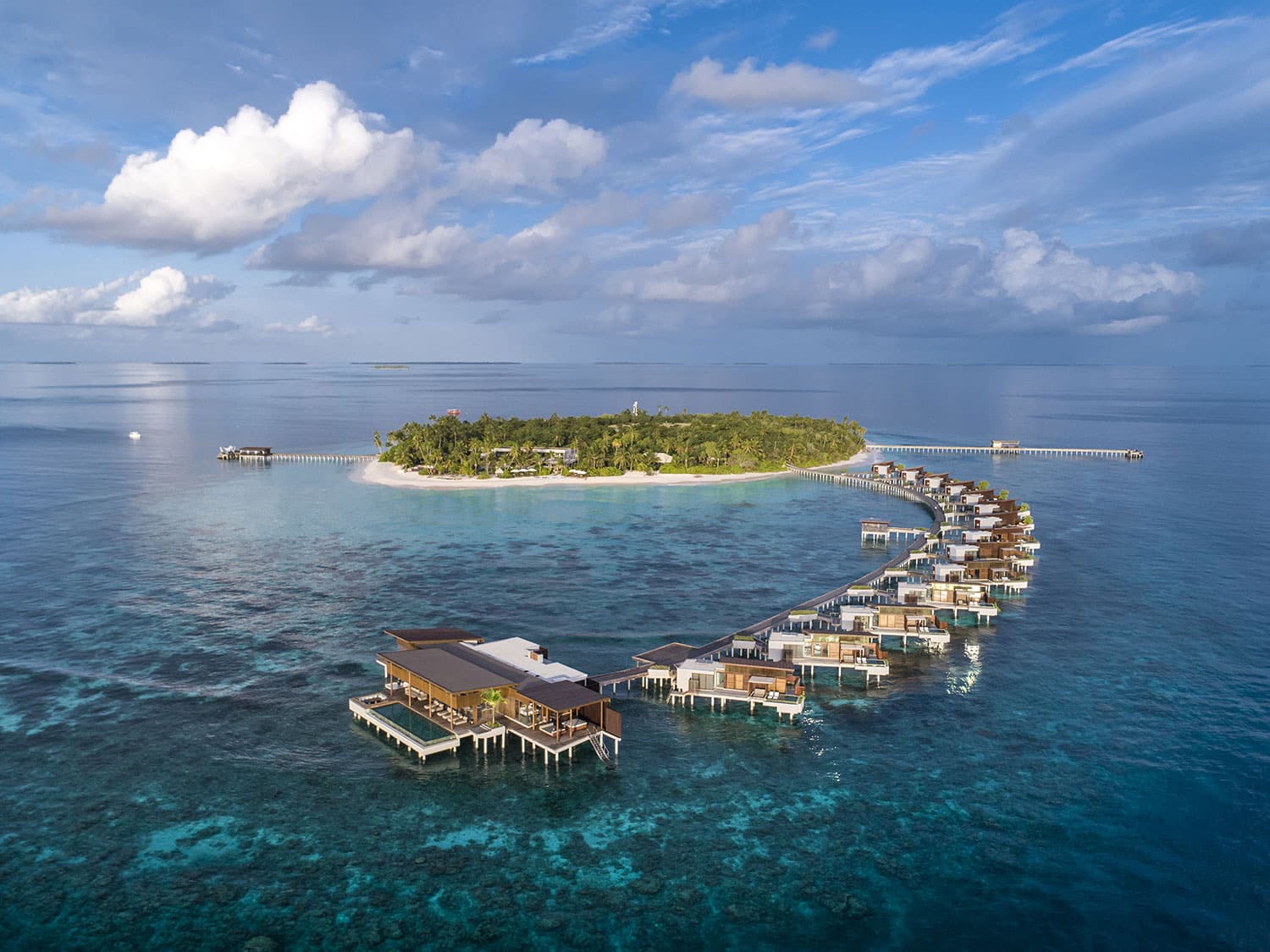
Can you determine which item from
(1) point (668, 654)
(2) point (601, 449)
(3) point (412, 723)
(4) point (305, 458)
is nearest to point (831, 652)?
(1) point (668, 654)

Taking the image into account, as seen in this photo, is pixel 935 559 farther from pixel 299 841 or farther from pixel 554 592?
pixel 299 841

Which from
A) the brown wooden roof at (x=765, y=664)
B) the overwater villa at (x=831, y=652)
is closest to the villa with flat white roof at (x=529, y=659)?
the brown wooden roof at (x=765, y=664)

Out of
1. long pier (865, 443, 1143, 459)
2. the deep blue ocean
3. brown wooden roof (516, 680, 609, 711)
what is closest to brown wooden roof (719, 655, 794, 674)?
the deep blue ocean

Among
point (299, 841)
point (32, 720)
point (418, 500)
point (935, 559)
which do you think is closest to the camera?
point (299, 841)

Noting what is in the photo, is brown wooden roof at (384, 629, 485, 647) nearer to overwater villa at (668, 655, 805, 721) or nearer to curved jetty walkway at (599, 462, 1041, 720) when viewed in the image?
curved jetty walkway at (599, 462, 1041, 720)

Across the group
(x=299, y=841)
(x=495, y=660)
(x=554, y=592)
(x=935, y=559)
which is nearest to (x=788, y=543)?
(x=935, y=559)

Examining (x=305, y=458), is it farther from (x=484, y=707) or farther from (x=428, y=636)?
(x=484, y=707)

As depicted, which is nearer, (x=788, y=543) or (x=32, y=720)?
(x=32, y=720)
